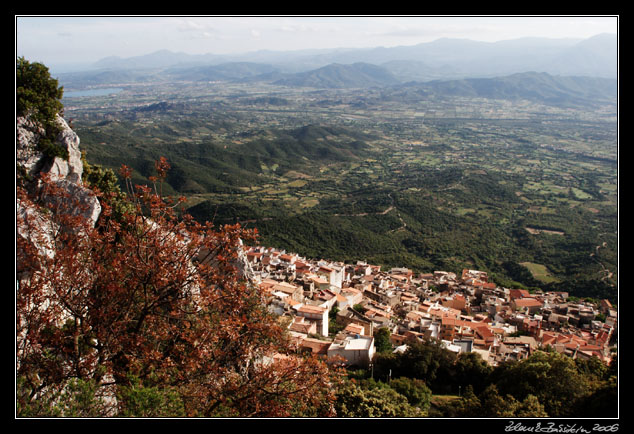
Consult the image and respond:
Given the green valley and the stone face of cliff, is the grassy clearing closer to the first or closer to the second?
the green valley

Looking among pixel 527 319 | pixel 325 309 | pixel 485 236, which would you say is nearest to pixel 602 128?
pixel 485 236

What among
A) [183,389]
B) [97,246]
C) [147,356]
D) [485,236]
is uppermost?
[97,246]

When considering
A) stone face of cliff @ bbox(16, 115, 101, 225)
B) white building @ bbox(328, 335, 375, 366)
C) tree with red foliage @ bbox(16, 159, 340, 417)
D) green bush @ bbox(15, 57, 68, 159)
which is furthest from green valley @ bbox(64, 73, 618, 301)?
tree with red foliage @ bbox(16, 159, 340, 417)

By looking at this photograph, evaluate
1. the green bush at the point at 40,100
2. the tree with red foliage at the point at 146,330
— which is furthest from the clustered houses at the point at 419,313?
the green bush at the point at 40,100

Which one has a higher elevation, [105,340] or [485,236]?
[105,340]

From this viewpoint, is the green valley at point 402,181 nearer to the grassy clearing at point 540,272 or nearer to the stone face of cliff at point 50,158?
the grassy clearing at point 540,272

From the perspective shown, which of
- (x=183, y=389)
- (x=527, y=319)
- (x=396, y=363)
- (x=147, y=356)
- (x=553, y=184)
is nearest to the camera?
(x=147, y=356)

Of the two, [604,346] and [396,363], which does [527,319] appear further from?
[396,363]
